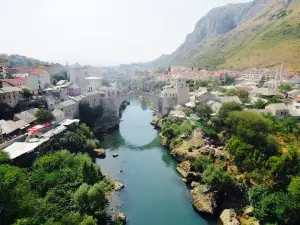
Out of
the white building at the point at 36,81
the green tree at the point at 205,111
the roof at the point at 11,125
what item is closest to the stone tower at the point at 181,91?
the green tree at the point at 205,111

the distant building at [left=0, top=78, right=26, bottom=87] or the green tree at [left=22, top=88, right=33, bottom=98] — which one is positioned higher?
the distant building at [left=0, top=78, right=26, bottom=87]

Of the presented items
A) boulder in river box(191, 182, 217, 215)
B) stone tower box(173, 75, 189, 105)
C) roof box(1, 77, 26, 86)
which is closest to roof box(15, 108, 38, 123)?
roof box(1, 77, 26, 86)

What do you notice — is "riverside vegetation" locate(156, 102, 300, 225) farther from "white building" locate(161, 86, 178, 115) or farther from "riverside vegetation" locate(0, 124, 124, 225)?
"white building" locate(161, 86, 178, 115)

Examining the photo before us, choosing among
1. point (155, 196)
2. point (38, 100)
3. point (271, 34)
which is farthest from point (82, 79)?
point (271, 34)

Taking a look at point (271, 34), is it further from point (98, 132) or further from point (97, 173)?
point (97, 173)

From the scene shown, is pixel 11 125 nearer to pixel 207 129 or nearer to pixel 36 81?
pixel 36 81

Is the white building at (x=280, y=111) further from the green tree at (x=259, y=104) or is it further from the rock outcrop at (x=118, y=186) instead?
the rock outcrop at (x=118, y=186)
